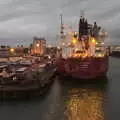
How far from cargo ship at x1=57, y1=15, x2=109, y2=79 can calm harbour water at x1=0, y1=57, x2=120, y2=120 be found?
755 centimetres

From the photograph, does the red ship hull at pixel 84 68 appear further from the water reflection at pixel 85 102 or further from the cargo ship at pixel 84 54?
the water reflection at pixel 85 102

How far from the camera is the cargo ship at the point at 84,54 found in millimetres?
57897

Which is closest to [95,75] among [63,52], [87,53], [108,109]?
[87,53]

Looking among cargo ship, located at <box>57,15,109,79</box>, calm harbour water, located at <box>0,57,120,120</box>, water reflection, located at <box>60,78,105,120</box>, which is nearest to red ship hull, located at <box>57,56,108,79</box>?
cargo ship, located at <box>57,15,109,79</box>

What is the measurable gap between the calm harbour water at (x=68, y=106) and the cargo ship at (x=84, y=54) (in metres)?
7.55

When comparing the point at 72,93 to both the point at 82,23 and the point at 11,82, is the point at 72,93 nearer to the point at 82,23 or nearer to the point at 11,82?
the point at 11,82

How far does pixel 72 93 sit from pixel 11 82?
9.20m

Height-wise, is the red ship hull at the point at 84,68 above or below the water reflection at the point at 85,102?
above

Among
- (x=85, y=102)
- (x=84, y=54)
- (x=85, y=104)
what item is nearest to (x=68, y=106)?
(x=85, y=104)

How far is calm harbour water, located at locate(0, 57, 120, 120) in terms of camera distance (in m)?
34.0

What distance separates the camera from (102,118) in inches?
1309

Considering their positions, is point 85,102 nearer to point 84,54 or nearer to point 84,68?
point 84,68

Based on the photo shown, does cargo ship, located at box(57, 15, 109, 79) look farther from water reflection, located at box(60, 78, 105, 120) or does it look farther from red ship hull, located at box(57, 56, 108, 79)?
water reflection, located at box(60, 78, 105, 120)

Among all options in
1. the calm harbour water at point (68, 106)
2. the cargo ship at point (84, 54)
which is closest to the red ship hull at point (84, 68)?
the cargo ship at point (84, 54)
